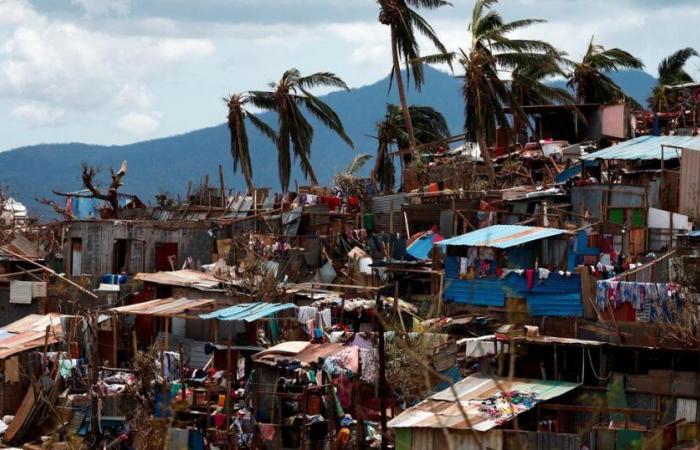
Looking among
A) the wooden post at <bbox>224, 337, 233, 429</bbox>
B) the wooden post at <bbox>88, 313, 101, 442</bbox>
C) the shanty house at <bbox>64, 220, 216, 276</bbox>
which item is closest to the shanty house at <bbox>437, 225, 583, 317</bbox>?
the wooden post at <bbox>224, 337, 233, 429</bbox>

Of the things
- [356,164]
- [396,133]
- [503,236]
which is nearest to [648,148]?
[503,236]

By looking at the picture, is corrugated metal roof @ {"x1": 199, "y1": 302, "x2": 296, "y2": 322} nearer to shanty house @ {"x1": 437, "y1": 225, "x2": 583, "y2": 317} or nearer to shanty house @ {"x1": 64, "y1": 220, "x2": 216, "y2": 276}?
shanty house @ {"x1": 437, "y1": 225, "x2": 583, "y2": 317}

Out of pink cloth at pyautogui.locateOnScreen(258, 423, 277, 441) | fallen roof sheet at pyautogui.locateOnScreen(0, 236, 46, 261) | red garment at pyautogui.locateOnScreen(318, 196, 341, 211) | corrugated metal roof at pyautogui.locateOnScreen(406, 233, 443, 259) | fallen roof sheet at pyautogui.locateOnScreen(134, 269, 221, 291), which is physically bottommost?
pink cloth at pyautogui.locateOnScreen(258, 423, 277, 441)

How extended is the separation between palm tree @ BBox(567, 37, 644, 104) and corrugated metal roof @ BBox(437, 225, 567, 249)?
14852 millimetres

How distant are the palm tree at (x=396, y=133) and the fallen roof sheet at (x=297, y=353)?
1186 cm

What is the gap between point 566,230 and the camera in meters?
26.5

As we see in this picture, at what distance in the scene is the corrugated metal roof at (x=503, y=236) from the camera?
84.6 ft

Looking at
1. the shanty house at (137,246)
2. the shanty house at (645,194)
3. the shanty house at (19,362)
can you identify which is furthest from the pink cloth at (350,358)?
the shanty house at (137,246)

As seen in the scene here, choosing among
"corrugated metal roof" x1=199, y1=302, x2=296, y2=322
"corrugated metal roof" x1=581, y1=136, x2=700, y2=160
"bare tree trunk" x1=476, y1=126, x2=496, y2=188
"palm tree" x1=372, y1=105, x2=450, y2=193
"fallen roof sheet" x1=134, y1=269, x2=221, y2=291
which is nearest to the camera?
"corrugated metal roof" x1=199, y1=302, x2=296, y2=322

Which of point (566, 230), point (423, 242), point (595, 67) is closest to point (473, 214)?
point (423, 242)

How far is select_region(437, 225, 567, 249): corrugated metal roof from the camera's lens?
25.8 m

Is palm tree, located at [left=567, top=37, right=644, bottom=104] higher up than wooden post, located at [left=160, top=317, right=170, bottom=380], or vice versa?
palm tree, located at [left=567, top=37, right=644, bottom=104]

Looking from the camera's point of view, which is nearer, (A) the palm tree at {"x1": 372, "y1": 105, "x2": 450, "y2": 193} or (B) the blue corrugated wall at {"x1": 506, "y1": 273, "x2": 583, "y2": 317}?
(B) the blue corrugated wall at {"x1": 506, "y1": 273, "x2": 583, "y2": 317}

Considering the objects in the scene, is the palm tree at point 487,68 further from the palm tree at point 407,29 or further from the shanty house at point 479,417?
the shanty house at point 479,417
